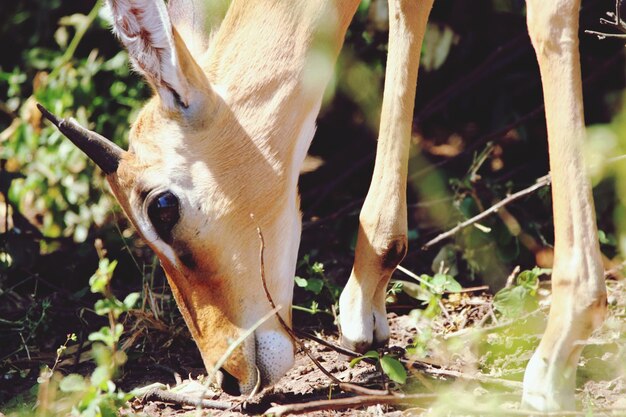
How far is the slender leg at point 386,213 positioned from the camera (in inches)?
151

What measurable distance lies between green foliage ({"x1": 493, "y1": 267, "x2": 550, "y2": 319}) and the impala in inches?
20.8

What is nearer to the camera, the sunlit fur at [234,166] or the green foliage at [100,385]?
the green foliage at [100,385]

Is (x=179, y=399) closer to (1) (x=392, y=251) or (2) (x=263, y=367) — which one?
(2) (x=263, y=367)

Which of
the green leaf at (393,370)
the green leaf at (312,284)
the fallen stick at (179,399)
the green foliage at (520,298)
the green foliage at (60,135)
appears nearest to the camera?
the green leaf at (393,370)

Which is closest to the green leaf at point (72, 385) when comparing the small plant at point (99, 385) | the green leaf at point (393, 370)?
the small plant at point (99, 385)

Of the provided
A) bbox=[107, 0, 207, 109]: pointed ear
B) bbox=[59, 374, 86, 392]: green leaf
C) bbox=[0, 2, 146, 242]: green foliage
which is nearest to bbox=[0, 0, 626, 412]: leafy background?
bbox=[0, 2, 146, 242]: green foliage

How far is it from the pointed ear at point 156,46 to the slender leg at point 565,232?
1243 millimetres

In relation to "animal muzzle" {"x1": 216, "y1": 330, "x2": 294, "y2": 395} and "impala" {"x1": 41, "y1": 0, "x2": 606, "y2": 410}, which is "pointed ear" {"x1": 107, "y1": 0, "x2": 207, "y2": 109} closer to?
"impala" {"x1": 41, "y1": 0, "x2": 606, "y2": 410}

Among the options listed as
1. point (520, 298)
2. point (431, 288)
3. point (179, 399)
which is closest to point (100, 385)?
point (179, 399)

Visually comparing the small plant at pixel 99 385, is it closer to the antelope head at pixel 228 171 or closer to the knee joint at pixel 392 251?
the antelope head at pixel 228 171

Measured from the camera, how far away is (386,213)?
12.6ft

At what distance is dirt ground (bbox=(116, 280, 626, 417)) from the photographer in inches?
128

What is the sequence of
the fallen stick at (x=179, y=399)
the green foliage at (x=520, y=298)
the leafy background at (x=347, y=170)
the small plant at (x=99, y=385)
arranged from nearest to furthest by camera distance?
the small plant at (x=99, y=385)
the fallen stick at (x=179, y=399)
the green foliage at (x=520, y=298)
the leafy background at (x=347, y=170)

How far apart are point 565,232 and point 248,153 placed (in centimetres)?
122
